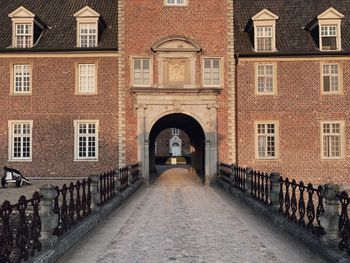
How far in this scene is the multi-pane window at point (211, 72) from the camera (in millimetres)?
22406

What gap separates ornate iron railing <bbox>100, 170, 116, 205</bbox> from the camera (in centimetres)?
1138

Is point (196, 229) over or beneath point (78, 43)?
beneath

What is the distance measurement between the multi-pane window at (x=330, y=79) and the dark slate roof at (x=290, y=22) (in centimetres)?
107

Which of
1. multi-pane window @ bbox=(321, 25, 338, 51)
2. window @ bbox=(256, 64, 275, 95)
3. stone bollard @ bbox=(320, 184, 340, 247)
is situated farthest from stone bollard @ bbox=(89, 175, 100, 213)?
multi-pane window @ bbox=(321, 25, 338, 51)

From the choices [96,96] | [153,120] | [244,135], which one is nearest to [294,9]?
[244,135]

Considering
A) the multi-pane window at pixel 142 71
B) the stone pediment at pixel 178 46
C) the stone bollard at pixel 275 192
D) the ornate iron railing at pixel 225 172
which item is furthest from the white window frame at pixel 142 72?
the stone bollard at pixel 275 192

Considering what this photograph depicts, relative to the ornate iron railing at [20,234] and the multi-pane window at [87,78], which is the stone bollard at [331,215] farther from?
the multi-pane window at [87,78]

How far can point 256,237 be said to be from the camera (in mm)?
8359

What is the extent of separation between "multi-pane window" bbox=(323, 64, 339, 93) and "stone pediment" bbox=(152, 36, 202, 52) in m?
7.52

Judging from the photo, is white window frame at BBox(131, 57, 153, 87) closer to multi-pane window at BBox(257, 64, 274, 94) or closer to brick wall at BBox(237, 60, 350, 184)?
brick wall at BBox(237, 60, 350, 184)

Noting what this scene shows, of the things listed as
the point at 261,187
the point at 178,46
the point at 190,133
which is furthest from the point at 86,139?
the point at 190,133

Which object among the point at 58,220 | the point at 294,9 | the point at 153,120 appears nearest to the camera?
the point at 58,220

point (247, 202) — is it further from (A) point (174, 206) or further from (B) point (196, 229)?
(B) point (196, 229)

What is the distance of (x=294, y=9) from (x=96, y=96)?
14046mm
